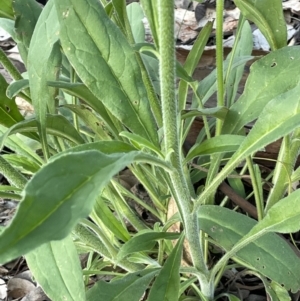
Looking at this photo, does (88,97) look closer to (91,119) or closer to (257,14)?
(91,119)

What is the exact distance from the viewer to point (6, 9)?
0.79 meters

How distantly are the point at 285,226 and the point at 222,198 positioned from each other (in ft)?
1.46

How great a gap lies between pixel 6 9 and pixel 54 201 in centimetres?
54

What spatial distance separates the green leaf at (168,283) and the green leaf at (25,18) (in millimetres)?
Answer: 432

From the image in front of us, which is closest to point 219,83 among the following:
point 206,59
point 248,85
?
point 248,85

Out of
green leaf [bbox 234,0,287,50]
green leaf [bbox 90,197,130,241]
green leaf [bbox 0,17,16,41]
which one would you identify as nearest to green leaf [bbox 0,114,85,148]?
green leaf [bbox 90,197,130,241]

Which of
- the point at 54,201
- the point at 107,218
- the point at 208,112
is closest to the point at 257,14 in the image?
A: the point at 208,112

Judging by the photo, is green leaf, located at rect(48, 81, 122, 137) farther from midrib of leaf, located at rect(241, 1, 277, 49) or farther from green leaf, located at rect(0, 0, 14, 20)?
midrib of leaf, located at rect(241, 1, 277, 49)

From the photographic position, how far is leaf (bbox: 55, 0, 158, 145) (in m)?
0.59

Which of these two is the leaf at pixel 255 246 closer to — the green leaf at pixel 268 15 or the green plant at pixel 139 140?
the green plant at pixel 139 140

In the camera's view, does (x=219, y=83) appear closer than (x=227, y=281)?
Yes

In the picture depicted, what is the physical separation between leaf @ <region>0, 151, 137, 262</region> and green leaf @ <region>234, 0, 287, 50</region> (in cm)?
43

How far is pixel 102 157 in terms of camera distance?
395 millimetres

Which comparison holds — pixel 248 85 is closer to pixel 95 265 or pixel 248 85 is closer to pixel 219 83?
pixel 219 83
